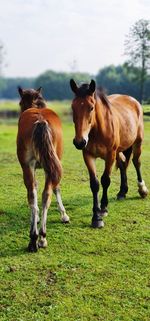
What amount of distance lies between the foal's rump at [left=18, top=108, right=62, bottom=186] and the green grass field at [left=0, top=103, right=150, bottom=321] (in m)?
0.87

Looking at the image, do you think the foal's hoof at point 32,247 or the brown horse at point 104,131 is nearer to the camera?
the foal's hoof at point 32,247

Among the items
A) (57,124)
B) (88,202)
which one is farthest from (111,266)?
(88,202)

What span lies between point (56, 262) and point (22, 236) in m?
0.89

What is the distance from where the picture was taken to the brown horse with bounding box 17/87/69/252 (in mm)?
4465

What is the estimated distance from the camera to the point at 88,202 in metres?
6.67

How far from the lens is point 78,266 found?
4.26m

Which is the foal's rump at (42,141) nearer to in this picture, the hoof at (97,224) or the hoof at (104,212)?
the hoof at (97,224)

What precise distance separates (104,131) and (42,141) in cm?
129

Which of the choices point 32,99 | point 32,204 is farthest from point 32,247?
point 32,99

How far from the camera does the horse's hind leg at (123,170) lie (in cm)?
685

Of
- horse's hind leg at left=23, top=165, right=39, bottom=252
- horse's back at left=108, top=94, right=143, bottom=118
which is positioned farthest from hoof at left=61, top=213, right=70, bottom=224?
horse's back at left=108, top=94, right=143, bottom=118

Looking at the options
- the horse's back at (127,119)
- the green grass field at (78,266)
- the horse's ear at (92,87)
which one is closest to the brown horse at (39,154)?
the green grass field at (78,266)

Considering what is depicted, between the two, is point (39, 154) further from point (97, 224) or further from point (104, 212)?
point (104, 212)

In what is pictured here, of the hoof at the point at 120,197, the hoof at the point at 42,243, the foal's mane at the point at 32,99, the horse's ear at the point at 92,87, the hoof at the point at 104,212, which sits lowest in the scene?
the hoof at the point at 120,197
